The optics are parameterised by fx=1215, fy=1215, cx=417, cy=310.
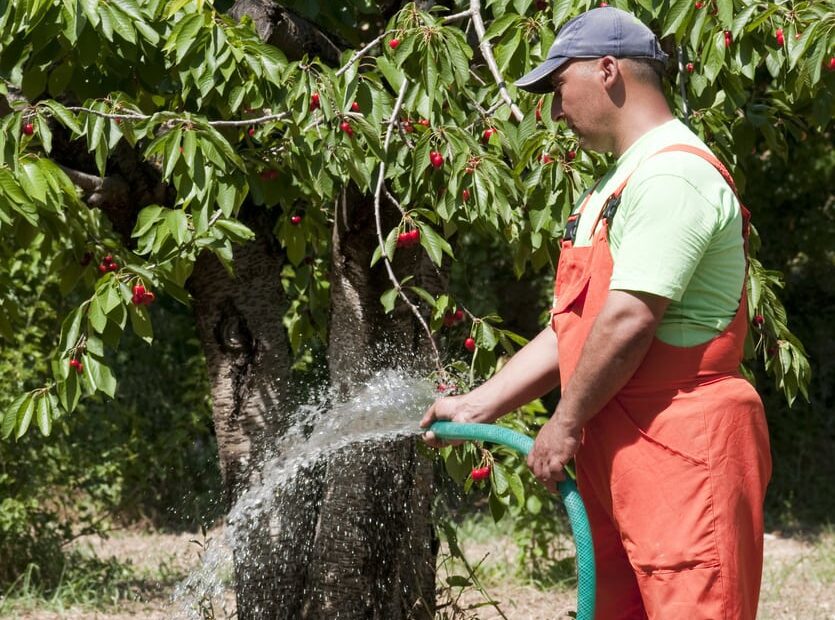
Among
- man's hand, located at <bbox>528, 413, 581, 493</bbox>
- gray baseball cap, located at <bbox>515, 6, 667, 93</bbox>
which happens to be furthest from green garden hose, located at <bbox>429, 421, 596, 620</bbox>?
gray baseball cap, located at <bbox>515, 6, 667, 93</bbox>

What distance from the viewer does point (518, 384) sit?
2.51 metres

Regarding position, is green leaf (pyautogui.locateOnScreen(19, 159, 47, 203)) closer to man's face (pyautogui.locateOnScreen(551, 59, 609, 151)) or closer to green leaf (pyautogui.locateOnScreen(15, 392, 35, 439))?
green leaf (pyautogui.locateOnScreen(15, 392, 35, 439))

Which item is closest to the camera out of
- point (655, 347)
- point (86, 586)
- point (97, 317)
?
point (655, 347)

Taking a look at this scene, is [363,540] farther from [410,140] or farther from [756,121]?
[756,121]

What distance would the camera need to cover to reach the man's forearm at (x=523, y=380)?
248cm

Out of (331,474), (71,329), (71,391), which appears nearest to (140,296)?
(71,329)

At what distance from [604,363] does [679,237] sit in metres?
0.26

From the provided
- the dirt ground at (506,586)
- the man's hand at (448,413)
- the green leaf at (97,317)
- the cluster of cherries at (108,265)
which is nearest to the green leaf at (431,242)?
the man's hand at (448,413)

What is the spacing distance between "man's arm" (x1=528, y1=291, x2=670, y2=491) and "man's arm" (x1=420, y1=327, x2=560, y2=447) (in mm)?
238

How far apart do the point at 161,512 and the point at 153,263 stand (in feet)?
17.7

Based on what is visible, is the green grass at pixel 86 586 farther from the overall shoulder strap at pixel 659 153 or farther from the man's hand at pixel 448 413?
the overall shoulder strap at pixel 659 153

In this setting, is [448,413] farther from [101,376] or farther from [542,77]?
[101,376]

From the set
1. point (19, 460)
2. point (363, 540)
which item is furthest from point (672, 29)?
point (19, 460)

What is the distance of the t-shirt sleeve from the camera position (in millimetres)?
2080
